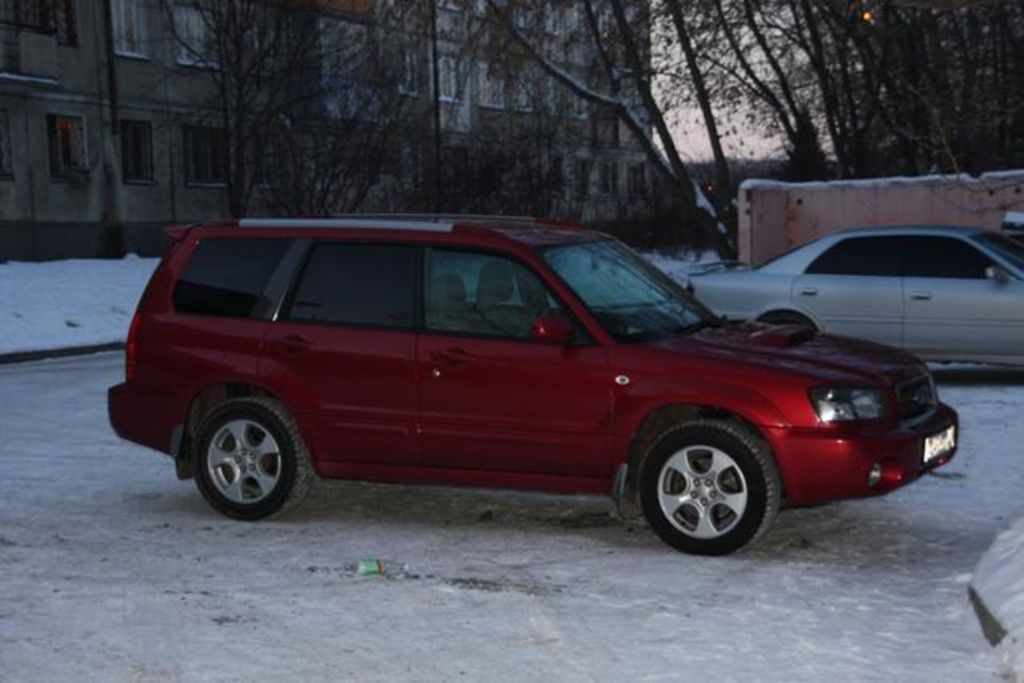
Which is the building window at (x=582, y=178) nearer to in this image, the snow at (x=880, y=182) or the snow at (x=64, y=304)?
the snow at (x=64, y=304)

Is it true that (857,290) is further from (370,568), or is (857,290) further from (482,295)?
(370,568)

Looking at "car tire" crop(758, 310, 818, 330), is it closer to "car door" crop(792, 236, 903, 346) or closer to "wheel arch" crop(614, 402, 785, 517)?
"car door" crop(792, 236, 903, 346)

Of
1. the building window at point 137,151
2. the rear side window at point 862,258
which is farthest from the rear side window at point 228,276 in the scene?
→ the building window at point 137,151

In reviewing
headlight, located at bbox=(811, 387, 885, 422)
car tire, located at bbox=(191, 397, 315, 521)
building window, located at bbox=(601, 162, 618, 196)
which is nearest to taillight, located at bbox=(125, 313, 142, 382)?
car tire, located at bbox=(191, 397, 315, 521)

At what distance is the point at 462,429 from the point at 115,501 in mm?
2460

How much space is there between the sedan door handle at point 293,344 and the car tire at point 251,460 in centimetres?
33

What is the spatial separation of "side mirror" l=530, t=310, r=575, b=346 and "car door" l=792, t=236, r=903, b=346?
21.1 feet

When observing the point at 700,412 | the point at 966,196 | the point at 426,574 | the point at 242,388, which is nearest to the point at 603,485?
the point at 700,412

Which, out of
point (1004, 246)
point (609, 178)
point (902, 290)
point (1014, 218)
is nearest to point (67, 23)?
point (609, 178)

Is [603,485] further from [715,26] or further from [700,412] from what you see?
[715,26]

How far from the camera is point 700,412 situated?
6.43 m

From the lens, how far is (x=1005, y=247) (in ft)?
40.2

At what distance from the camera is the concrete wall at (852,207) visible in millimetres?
17922

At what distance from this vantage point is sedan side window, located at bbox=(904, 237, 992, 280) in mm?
11969
